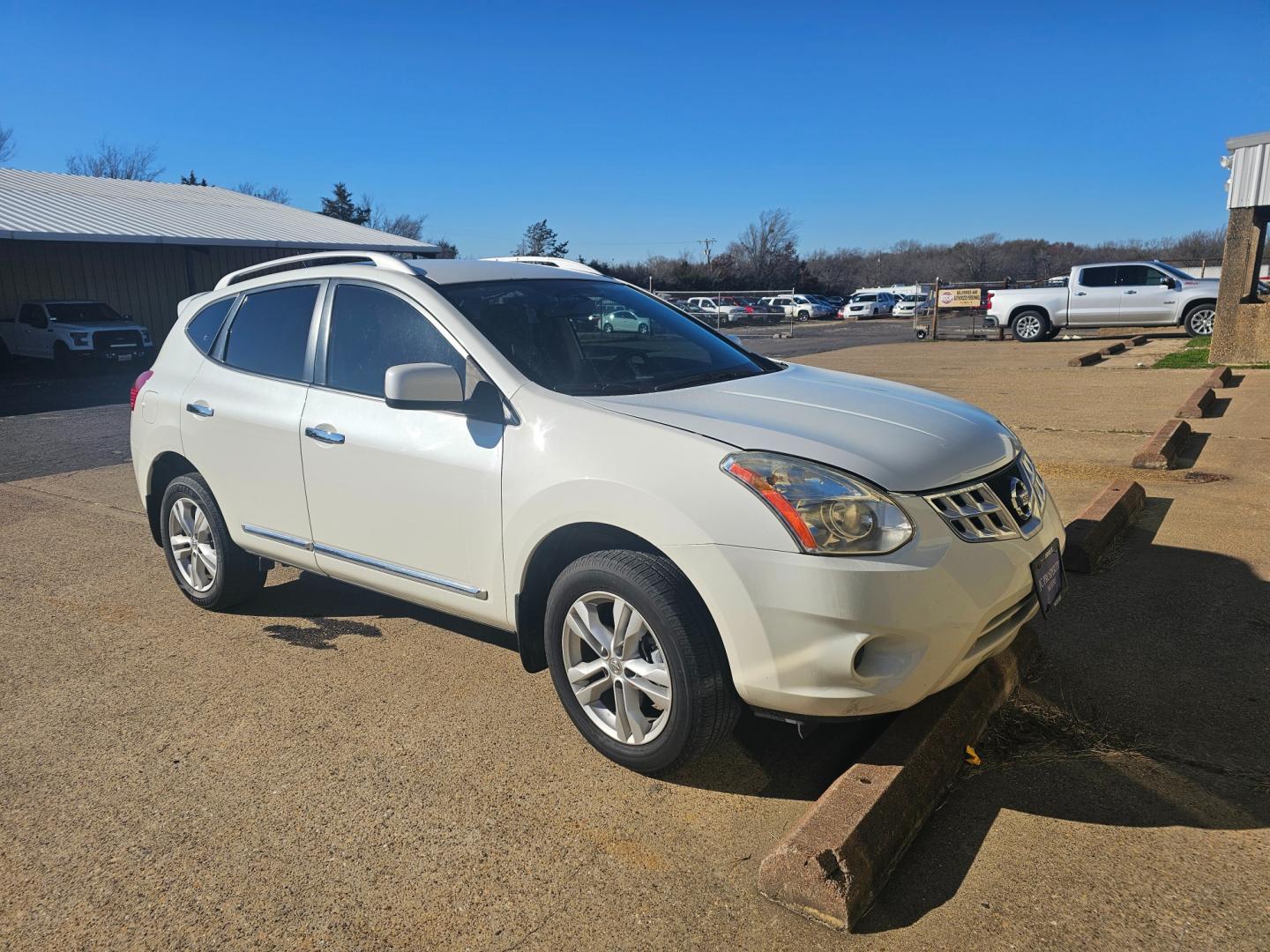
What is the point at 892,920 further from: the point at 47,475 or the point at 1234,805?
the point at 47,475

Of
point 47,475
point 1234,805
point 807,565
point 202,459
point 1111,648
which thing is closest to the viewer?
point 807,565

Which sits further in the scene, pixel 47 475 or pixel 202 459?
pixel 47 475

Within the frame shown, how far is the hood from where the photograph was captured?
297 cm

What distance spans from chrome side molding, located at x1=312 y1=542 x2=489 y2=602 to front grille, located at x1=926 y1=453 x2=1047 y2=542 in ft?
5.54

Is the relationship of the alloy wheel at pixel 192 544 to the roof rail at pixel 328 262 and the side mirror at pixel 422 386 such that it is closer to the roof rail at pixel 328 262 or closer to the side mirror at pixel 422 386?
the roof rail at pixel 328 262

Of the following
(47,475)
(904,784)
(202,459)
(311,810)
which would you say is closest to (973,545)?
(904,784)

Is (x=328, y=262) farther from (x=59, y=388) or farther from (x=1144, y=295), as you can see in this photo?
(x=1144, y=295)

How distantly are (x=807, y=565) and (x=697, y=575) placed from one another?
351mm

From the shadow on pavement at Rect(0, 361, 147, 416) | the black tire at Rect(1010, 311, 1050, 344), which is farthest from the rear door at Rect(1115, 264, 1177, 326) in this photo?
the shadow on pavement at Rect(0, 361, 147, 416)

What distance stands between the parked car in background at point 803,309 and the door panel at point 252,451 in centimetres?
5095

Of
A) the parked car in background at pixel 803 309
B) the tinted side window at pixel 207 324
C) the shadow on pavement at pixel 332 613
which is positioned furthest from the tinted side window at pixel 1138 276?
the parked car in background at pixel 803 309

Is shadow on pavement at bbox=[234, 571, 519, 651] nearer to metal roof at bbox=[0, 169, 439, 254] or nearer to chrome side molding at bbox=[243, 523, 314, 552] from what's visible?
chrome side molding at bbox=[243, 523, 314, 552]

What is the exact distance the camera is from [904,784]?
2801 millimetres

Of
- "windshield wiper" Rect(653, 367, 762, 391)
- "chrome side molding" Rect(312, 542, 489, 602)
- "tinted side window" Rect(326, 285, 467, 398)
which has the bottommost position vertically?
"chrome side molding" Rect(312, 542, 489, 602)
